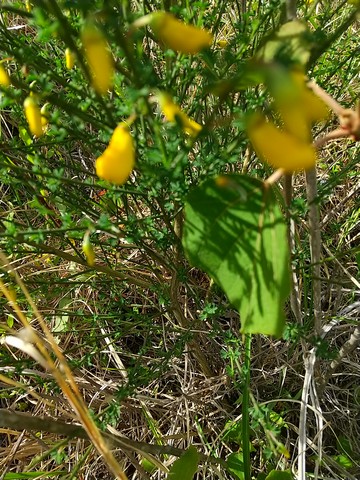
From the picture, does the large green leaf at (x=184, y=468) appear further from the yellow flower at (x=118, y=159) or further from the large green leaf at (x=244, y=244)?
the yellow flower at (x=118, y=159)

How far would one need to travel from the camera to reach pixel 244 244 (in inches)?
28.9

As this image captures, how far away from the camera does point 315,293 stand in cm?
117

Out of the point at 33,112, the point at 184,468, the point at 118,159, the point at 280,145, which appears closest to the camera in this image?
the point at 280,145

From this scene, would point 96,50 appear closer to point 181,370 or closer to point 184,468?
point 184,468

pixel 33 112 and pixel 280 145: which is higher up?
pixel 33 112

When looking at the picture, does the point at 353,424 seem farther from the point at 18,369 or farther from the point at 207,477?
the point at 18,369

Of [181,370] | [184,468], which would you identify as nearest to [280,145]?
[184,468]

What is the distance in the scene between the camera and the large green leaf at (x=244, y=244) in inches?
26.9

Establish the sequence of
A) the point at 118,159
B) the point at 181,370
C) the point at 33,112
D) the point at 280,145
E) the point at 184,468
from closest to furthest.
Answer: the point at 280,145, the point at 118,159, the point at 33,112, the point at 184,468, the point at 181,370

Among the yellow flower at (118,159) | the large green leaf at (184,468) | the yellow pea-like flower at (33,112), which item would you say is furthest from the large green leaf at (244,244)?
the large green leaf at (184,468)

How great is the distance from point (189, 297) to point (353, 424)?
1.95 feet

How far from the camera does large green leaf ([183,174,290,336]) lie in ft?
2.24

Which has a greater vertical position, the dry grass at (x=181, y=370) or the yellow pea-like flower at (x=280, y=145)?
the yellow pea-like flower at (x=280, y=145)

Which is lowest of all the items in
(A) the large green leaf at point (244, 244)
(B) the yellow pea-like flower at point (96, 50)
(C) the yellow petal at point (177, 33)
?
(A) the large green leaf at point (244, 244)
